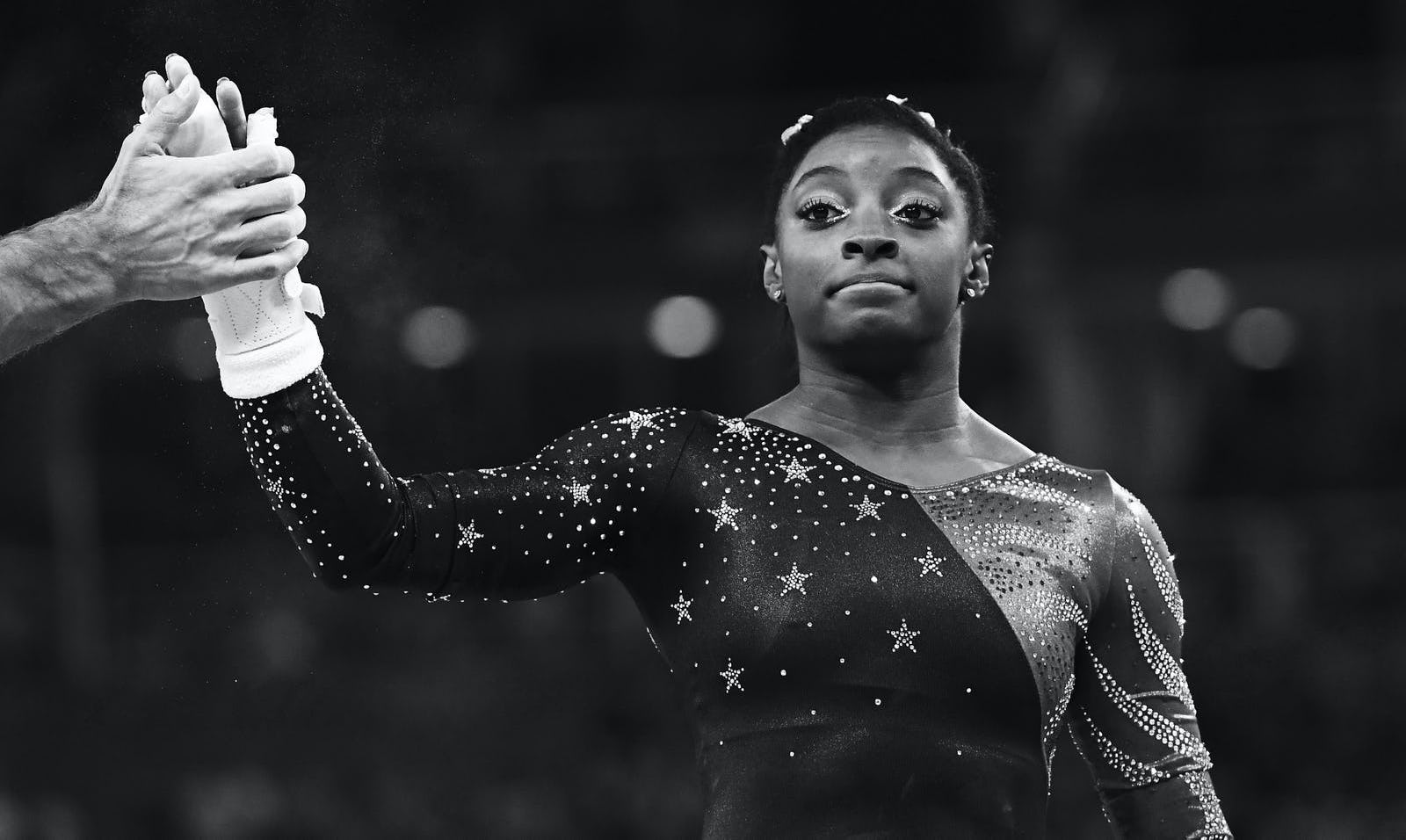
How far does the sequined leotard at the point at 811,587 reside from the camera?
206cm

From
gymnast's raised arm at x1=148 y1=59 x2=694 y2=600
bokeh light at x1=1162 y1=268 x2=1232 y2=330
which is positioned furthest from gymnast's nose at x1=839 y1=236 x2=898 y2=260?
bokeh light at x1=1162 y1=268 x2=1232 y2=330

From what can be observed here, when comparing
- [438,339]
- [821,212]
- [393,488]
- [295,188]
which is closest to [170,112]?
[295,188]

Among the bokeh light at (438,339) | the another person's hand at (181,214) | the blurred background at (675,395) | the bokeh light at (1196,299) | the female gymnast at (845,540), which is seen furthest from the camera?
the bokeh light at (1196,299)

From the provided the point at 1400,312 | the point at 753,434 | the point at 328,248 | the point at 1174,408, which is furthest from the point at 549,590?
the point at 1400,312

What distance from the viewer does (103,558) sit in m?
8.55

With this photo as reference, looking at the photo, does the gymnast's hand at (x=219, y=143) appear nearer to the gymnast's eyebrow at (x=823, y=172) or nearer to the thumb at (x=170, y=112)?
the thumb at (x=170, y=112)

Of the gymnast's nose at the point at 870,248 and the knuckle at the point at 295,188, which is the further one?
the gymnast's nose at the point at 870,248

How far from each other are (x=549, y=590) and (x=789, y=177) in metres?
0.79

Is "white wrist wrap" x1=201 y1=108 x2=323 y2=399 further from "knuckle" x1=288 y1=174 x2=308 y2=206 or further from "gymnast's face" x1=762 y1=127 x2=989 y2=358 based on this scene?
"gymnast's face" x1=762 y1=127 x2=989 y2=358

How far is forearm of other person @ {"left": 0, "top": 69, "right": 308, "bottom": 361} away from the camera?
6.13ft

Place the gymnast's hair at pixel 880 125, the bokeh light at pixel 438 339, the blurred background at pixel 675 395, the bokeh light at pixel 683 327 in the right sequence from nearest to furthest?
the gymnast's hair at pixel 880 125 < the blurred background at pixel 675 395 < the bokeh light at pixel 438 339 < the bokeh light at pixel 683 327

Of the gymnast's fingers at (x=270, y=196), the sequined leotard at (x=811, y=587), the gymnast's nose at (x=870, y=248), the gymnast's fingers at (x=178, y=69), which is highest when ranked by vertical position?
the gymnast's fingers at (x=178, y=69)

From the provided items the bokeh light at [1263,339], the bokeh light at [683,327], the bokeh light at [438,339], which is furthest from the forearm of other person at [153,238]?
the bokeh light at [1263,339]

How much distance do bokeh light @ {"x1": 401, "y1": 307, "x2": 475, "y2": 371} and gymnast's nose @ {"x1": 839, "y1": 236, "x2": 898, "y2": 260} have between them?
20.5ft
